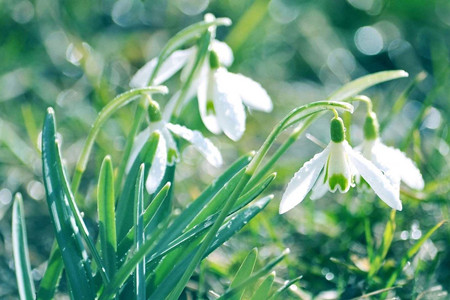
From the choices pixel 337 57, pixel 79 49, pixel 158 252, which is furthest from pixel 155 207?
pixel 337 57

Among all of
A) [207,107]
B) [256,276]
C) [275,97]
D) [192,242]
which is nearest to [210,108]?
[207,107]

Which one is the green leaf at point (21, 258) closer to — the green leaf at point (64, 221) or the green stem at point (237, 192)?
the green leaf at point (64, 221)

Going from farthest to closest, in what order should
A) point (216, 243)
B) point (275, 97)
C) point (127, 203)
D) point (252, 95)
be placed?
point (275, 97) → point (252, 95) → point (127, 203) → point (216, 243)

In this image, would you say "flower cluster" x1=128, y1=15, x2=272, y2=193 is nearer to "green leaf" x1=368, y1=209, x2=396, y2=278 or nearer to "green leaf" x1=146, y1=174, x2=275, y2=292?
"green leaf" x1=146, y1=174, x2=275, y2=292

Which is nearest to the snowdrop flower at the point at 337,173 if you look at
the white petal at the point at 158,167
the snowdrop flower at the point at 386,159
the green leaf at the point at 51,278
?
the snowdrop flower at the point at 386,159

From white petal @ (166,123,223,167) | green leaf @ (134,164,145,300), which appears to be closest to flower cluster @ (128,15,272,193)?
white petal @ (166,123,223,167)

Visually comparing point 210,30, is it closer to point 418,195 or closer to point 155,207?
point 155,207

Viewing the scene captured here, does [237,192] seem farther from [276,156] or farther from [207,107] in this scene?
[207,107]
